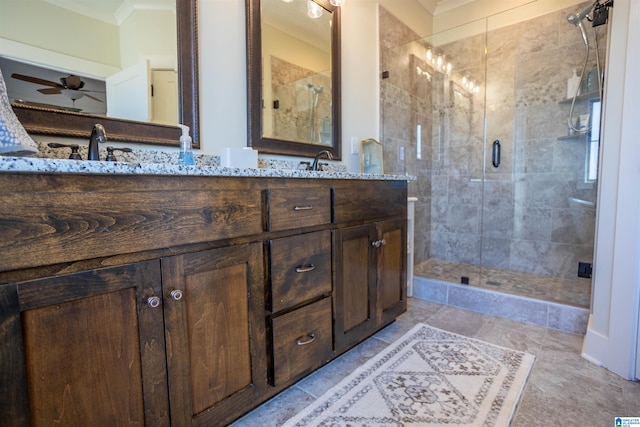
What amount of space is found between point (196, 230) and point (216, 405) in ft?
1.80

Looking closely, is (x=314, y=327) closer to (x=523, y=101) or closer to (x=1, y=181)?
(x=1, y=181)

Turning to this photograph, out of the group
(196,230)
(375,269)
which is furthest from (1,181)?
(375,269)

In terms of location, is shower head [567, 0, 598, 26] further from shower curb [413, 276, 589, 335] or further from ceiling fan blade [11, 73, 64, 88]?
ceiling fan blade [11, 73, 64, 88]

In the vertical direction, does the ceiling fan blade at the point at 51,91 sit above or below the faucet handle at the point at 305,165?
above

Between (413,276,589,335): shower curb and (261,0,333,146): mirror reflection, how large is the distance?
131 cm

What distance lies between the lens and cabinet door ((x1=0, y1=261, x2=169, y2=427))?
646 mm

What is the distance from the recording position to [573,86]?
7.80 feet

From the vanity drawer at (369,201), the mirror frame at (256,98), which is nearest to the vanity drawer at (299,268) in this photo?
the vanity drawer at (369,201)

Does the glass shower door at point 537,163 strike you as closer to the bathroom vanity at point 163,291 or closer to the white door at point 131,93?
the bathroom vanity at point 163,291

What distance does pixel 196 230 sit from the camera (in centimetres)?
88

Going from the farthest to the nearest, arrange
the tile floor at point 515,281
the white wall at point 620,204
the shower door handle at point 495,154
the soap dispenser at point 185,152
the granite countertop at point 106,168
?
the shower door handle at point 495,154
the tile floor at point 515,281
the white wall at point 620,204
the soap dispenser at point 185,152
the granite countertop at point 106,168

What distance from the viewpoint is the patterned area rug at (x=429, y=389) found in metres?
1.13

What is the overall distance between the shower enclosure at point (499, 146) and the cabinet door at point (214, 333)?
173cm

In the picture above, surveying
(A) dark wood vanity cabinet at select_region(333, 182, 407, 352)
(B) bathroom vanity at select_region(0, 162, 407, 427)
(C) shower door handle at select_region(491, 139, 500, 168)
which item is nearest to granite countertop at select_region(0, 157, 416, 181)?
(B) bathroom vanity at select_region(0, 162, 407, 427)
